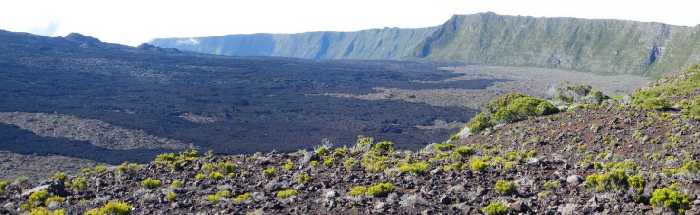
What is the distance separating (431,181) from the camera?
50.5 feet

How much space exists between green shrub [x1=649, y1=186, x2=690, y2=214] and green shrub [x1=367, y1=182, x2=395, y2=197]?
5420 mm

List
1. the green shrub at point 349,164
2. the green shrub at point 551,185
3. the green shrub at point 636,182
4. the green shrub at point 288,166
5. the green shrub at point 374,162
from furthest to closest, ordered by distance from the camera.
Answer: the green shrub at point 288,166 < the green shrub at point 349,164 < the green shrub at point 374,162 < the green shrub at point 551,185 < the green shrub at point 636,182

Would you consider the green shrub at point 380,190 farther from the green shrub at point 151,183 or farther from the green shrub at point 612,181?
the green shrub at point 151,183

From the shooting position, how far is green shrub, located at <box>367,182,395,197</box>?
14000 millimetres

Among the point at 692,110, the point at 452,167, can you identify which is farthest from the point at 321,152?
the point at 692,110

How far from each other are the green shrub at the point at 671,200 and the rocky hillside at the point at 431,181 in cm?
2

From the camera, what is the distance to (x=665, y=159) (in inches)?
811

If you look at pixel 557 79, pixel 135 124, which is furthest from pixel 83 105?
pixel 557 79

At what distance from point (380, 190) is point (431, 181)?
190cm

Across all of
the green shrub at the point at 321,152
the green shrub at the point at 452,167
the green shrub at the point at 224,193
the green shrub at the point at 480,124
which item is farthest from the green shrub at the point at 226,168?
the green shrub at the point at 480,124

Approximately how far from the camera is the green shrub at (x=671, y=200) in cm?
1132

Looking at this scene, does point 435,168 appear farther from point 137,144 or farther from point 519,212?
point 137,144

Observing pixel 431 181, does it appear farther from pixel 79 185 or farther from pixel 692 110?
pixel 692 110

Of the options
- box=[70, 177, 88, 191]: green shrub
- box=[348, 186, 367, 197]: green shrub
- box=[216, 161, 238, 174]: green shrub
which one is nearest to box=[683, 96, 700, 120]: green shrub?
box=[348, 186, 367, 197]: green shrub
